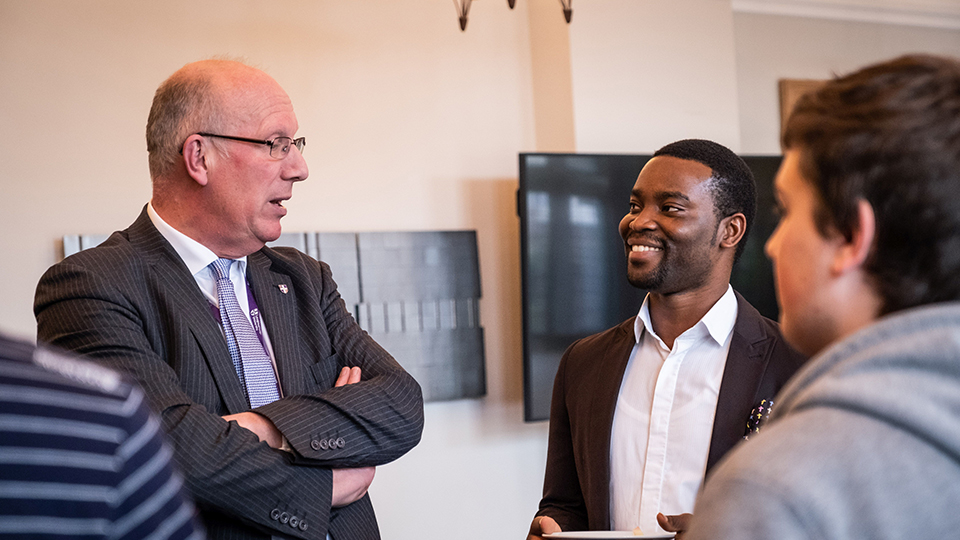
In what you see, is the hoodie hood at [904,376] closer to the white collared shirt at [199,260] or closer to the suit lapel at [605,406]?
the suit lapel at [605,406]

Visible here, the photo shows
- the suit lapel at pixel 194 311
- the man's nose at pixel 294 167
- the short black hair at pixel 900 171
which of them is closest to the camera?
the short black hair at pixel 900 171

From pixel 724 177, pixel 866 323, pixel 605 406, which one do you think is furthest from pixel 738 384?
pixel 866 323

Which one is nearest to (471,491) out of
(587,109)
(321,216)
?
(321,216)

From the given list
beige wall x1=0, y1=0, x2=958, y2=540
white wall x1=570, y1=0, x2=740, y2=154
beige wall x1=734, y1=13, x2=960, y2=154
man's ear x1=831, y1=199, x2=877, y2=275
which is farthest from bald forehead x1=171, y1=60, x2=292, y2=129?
beige wall x1=734, y1=13, x2=960, y2=154

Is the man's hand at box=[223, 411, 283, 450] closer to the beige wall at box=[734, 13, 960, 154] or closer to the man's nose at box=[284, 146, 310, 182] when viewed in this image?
the man's nose at box=[284, 146, 310, 182]

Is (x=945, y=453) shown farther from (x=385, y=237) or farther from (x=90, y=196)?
(x=90, y=196)

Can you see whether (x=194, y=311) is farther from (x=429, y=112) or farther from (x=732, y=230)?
Result: (x=429, y=112)

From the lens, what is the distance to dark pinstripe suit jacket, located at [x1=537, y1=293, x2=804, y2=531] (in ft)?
5.24

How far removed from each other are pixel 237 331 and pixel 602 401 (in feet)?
2.76

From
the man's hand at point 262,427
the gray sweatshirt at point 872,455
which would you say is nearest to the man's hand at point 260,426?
the man's hand at point 262,427

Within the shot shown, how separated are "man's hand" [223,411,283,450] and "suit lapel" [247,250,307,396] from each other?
0.42ft

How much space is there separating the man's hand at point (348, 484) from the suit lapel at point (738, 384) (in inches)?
28.7

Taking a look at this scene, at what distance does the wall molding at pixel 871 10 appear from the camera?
4102mm

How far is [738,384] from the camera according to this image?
5.29 ft
